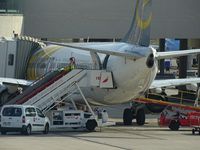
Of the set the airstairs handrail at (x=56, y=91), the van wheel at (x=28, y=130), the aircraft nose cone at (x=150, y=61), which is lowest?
the van wheel at (x=28, y=130)

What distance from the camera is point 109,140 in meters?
38.7

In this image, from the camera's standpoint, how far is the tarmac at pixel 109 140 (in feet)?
114

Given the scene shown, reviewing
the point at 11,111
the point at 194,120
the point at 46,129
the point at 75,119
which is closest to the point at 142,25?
the point at 194,120

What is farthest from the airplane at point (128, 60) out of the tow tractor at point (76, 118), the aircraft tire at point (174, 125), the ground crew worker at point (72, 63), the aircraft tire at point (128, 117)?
the aircraft tire at point (128, 117)

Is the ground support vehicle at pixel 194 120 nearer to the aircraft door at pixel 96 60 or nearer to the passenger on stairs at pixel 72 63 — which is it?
the aircraft door at pixel 96 60

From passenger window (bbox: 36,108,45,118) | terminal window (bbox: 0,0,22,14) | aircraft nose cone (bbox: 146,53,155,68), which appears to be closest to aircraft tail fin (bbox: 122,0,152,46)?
aircraft nose cone (bbox: 146,53,155,68)

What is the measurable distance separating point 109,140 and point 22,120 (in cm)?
492

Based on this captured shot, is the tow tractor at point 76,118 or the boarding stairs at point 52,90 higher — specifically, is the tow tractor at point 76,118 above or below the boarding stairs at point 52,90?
below

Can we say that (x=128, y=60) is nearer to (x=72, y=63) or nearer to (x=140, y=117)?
(x=72, y=63)

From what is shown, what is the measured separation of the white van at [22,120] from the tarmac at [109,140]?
43 cm

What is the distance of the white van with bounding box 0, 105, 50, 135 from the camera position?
4047cm

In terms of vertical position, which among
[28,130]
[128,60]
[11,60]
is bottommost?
[28,130]

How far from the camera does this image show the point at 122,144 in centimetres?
3650

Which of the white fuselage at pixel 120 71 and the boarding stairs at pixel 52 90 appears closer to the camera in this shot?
the white fuselage at pixel 120 71
